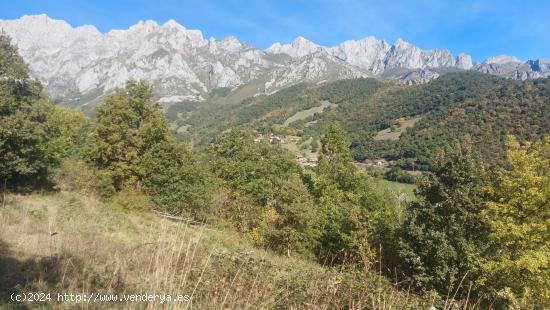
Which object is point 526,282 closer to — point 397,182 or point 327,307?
point 327,307

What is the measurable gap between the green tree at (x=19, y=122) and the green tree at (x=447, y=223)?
20435 mm

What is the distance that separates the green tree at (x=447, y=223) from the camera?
1568 cm

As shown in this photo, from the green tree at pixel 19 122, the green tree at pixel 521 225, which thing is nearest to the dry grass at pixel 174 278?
the green tree at pixel 521 225

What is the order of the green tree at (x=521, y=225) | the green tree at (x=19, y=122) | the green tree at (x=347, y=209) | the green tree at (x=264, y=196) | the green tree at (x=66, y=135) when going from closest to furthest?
the green tree at (x=521, y=225) → the green tree at (x=19, y=122) → the green tree at (x=347, y=209) → the green tree at (x=264, y=196) → the green tree at (x=66, y=135)

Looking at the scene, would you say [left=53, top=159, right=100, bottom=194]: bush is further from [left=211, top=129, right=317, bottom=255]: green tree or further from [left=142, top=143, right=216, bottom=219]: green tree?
[left=211, top=129, right=317, bottom=255]: green tree

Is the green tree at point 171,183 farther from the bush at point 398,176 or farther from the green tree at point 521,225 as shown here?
the bush at point 398,176

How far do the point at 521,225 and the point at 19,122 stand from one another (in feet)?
84.2

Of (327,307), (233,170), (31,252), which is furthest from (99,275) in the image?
(233,170)

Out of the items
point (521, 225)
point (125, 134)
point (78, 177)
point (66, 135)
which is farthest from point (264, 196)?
point (66, 135)

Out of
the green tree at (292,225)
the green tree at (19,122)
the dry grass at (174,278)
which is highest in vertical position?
the green tree at (19,122)

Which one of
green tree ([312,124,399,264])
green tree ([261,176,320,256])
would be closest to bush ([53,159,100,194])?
green tree ([261,176,320,256])

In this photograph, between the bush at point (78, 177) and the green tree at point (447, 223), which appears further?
the bush at point (78, 177)

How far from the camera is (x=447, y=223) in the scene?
55.1 ft

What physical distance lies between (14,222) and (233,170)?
1132 inches
